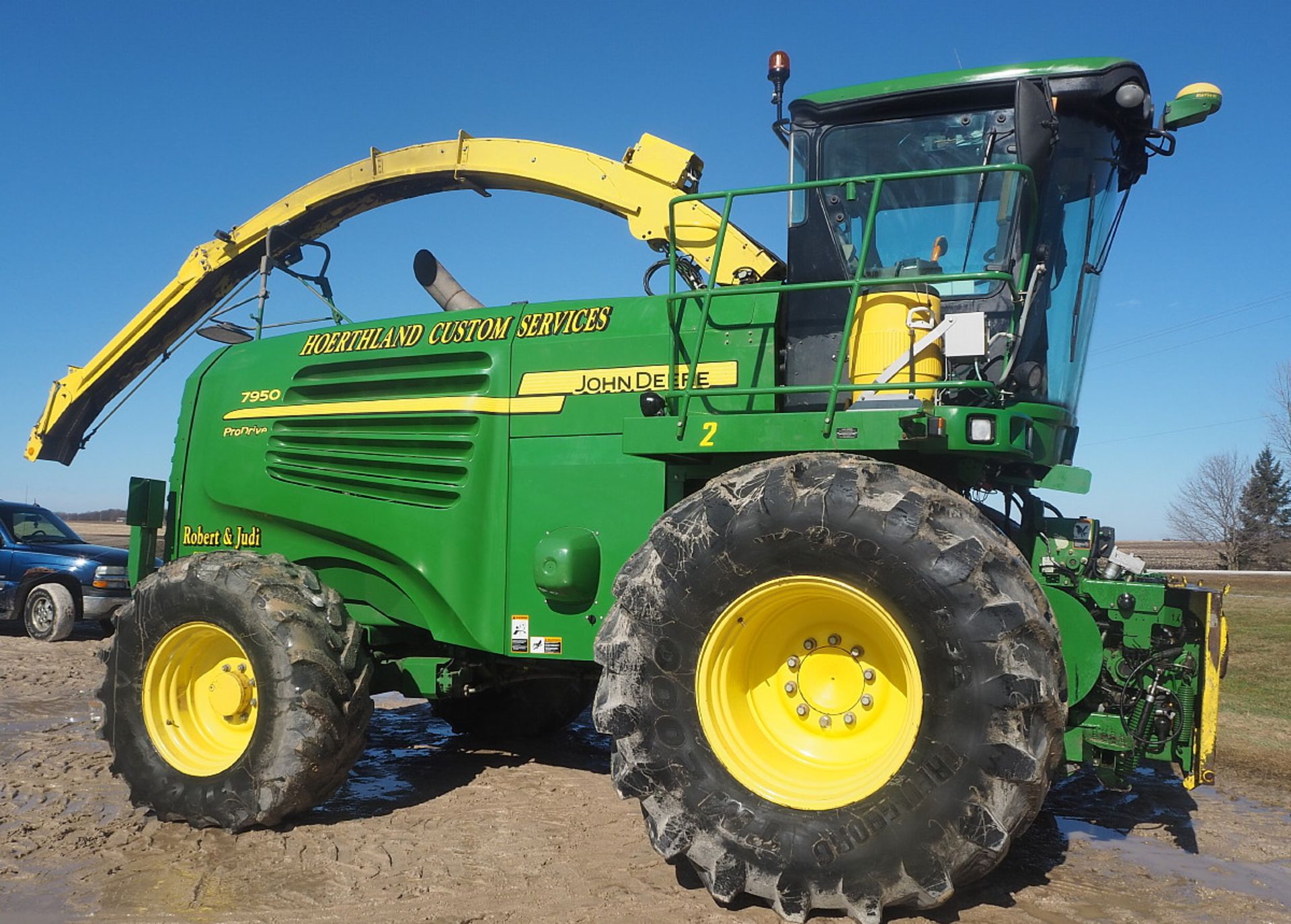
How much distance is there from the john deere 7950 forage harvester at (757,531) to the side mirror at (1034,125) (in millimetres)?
27

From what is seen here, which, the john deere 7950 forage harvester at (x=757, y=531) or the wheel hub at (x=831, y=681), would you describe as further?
the wheel hub at (x=831, y=681)

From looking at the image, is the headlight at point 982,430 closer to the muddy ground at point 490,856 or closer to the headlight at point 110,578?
the muddy ground at point 490,856

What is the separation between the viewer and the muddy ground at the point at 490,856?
4.20 meters

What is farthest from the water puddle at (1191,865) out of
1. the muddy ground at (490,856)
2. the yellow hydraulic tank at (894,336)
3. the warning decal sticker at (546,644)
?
the warning decal sticker at (546,644)

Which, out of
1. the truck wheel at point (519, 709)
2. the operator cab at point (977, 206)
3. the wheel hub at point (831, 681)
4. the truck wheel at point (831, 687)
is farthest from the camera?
the truck wheel at point (519, 709)

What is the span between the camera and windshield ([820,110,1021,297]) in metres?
4.79

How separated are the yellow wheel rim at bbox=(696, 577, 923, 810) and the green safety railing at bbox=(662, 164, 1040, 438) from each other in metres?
0.81

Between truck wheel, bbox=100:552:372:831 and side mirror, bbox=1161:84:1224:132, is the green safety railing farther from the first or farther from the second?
truck wheel, bbox=100:552:372:831

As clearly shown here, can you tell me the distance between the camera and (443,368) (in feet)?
19.9

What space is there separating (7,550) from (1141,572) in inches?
554

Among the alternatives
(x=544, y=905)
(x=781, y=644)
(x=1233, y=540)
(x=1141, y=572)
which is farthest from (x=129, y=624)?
(x=1233, y=540)

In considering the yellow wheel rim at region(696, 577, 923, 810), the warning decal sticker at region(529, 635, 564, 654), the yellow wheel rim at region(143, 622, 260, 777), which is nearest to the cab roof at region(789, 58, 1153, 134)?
the yellow wheel rim at region(696, 577, 923, 810)

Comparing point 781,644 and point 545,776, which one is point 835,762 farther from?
point 545,776

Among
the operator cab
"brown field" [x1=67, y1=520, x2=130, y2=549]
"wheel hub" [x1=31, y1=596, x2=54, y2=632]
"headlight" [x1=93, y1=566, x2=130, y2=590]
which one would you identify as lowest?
"brown field" [x1=67, y1=520, x2=130, y2=549]
